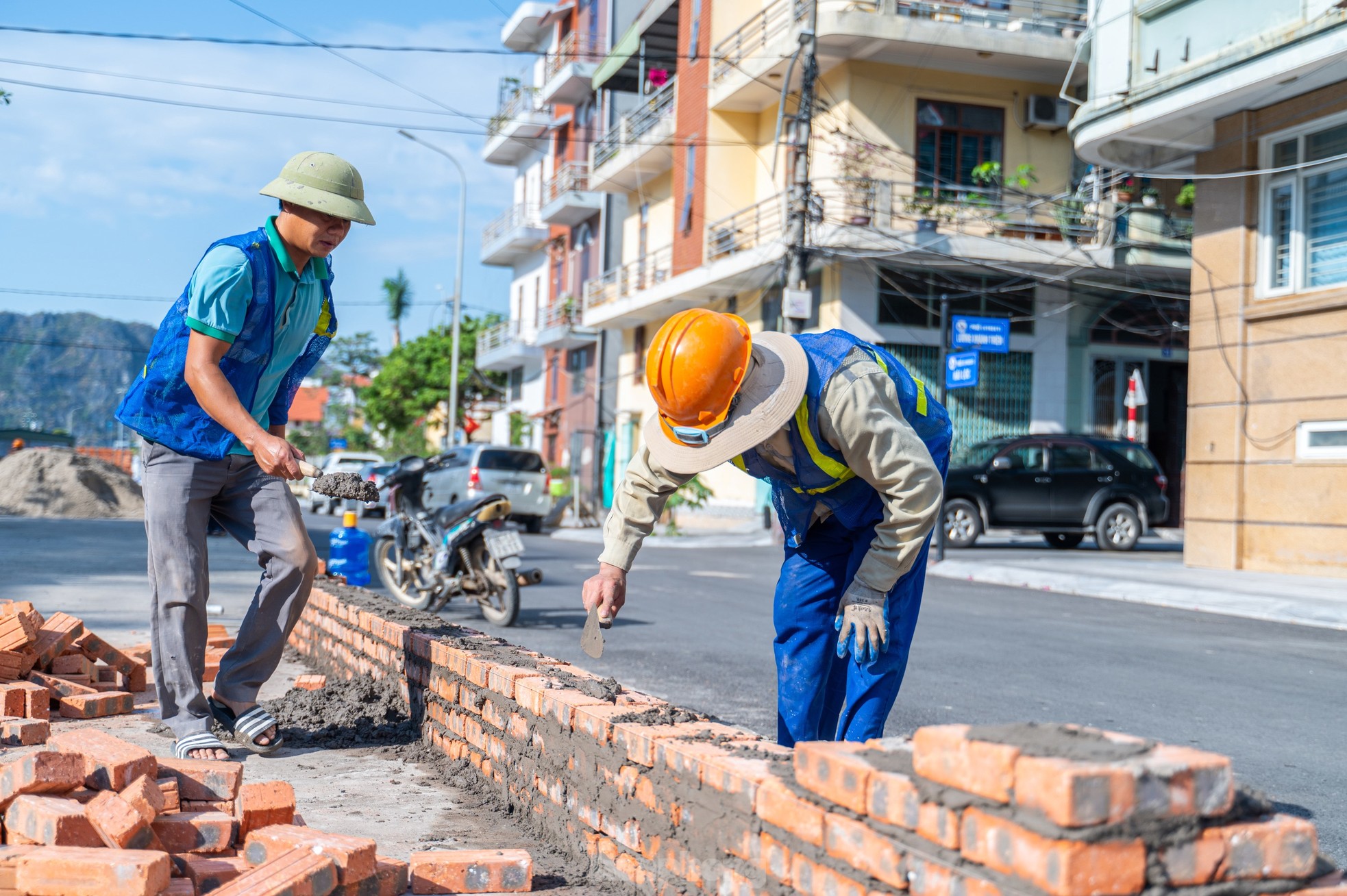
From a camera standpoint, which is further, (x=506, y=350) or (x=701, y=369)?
(x=506, y=350)

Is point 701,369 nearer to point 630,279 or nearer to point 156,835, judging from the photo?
point 156,835

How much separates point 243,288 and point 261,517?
846 mm

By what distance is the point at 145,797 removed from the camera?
2984mm

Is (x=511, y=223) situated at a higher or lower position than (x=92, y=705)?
higher

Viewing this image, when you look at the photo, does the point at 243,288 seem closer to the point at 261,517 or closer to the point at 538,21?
the point at 261,517

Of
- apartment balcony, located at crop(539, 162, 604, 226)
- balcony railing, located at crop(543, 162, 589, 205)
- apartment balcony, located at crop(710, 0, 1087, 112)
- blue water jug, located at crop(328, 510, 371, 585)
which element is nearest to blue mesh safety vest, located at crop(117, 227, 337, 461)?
blue water jug, located at crop(328, 510, 371, 585)

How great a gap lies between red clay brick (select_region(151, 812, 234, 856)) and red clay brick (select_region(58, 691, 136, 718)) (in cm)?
211

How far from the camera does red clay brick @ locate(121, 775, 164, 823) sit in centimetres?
295

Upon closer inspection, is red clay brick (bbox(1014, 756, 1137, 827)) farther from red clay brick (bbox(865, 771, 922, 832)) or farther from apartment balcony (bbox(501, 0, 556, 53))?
apartment balcony (bbox(501, 0, 556, 53))

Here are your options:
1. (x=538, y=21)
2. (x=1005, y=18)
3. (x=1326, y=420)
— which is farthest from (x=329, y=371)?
(x=1326, y=420)

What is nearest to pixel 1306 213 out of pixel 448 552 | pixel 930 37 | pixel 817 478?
pixel 930 37

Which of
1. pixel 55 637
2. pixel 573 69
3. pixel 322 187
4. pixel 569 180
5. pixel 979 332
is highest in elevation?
pixel 573 69

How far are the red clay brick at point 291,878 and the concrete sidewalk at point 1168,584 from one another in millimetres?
9918

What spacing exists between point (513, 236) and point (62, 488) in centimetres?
2038
